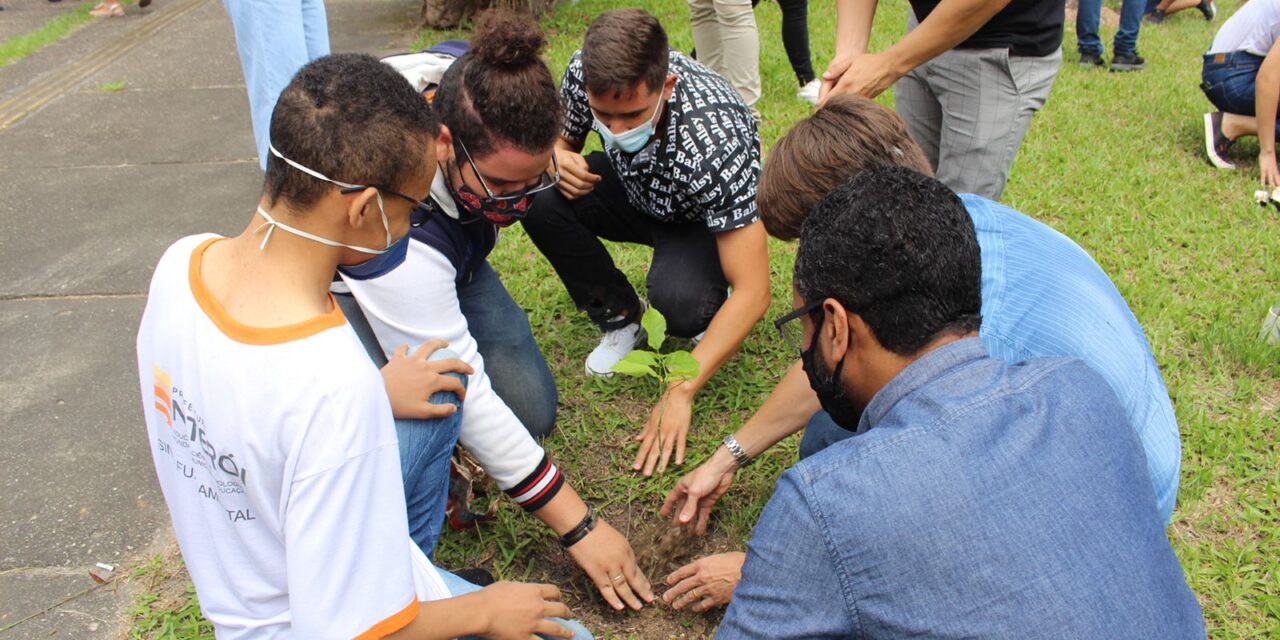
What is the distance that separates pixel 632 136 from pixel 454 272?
714 millimetres

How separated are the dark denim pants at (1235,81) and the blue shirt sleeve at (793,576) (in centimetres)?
490

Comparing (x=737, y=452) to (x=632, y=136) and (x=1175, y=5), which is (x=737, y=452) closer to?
(x=632, y=136)

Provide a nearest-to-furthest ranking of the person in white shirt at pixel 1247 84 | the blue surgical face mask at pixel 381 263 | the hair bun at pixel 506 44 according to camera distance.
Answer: the blue surgical face mask at pixel 381 263 → the hair bun at pixel 506 44 → the person in white shirt at pixel 1247 84

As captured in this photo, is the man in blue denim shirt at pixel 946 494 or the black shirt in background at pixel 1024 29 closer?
the man in blue denim shirt at pixel 946 494

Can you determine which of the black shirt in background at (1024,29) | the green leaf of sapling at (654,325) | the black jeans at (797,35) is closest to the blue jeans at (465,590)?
the green leaf of sapling at (654,325)

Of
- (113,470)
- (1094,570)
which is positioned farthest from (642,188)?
(1094,570)

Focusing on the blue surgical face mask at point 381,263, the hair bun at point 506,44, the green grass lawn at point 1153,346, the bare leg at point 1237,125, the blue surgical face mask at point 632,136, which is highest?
the hair bun at point 506,44

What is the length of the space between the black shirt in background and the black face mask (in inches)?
63.4

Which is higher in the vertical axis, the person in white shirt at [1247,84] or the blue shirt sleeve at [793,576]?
the blue shirt sleeve at [793,576]

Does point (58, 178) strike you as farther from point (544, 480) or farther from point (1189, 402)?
point (1189, 402)

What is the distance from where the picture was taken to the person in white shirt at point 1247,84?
4.69 metres

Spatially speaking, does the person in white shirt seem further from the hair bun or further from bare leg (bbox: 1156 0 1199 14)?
the hair bun

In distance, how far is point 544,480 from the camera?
2.18 meters

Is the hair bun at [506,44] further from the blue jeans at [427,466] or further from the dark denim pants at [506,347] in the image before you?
the dark denim pants at [506,347]
